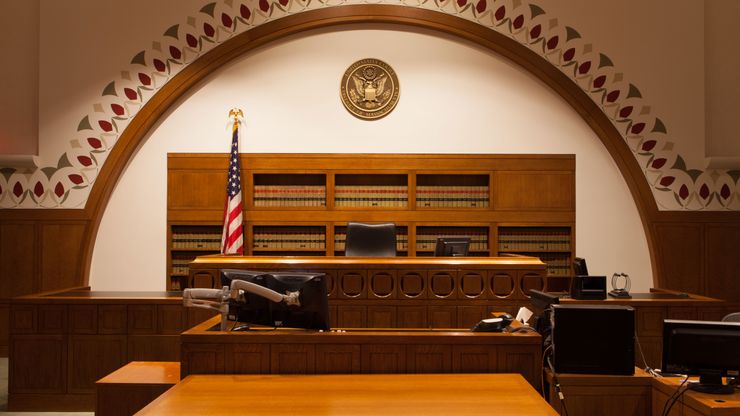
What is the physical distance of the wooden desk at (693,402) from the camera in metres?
2.83

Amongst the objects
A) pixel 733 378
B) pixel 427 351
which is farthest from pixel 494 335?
pixel 733 378

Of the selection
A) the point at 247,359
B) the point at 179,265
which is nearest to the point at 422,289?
the point at 247,359

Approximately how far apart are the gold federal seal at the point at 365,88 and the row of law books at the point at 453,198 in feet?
3.53

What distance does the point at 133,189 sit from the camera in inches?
290

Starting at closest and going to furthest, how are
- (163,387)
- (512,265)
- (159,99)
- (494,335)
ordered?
(494,335)
(163,387)
(512,265)
(159,99)

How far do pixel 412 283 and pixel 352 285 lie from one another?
47cm

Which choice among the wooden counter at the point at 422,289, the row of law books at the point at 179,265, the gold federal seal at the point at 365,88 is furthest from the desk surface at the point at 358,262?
the gold federal seal at the point at 365,88

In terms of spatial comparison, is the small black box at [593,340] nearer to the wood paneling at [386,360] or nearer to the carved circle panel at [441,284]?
the wood paneling at [386,360]

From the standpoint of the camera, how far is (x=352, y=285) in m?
4.98

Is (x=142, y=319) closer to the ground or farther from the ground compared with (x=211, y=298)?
closer to the ground

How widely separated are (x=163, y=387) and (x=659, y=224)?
5997mm

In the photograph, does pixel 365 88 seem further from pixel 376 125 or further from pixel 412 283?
pixel 412 283

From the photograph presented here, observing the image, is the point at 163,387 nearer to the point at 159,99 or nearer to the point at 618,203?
the point at 159,99

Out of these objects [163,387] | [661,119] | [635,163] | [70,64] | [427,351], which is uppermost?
[70,64]
